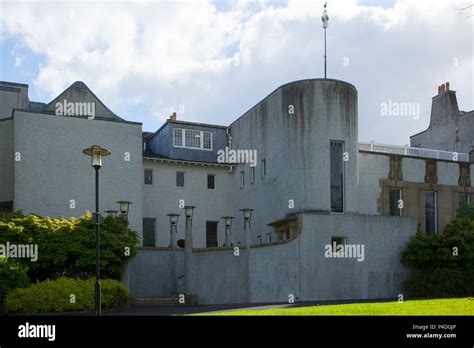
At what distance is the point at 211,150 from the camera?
154 feet

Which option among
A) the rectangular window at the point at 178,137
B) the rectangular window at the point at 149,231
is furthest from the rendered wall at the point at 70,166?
the rectangular window at the point at 178,137

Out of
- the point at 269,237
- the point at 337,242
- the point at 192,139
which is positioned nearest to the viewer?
the point at 337,242

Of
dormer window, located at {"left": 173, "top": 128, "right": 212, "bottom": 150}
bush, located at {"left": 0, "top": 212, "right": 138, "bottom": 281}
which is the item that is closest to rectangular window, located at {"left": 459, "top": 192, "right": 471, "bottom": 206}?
dormer window, located at {"left": 173, "top": 128, "right": 212, "bottom": 150}

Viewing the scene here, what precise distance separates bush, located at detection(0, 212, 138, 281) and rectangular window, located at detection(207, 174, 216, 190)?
1245 centimetres

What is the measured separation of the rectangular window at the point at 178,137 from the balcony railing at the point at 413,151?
1152 centimetres

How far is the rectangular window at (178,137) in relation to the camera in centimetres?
4606

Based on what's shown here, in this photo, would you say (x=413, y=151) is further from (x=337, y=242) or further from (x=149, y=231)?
(x=149, y=231)

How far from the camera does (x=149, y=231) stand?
4306cm
